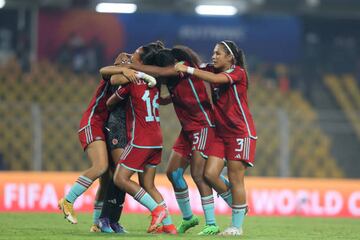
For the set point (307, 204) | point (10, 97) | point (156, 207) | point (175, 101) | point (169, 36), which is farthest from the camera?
point (169, 36)

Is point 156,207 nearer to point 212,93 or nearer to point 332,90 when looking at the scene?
point 212,93

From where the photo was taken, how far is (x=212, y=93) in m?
11.3

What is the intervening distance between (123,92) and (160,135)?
0.63 m

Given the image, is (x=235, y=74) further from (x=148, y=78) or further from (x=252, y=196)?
(x=252, y=196)

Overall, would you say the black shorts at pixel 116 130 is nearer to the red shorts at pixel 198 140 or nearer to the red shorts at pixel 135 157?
the red shorts at pixel 135 157

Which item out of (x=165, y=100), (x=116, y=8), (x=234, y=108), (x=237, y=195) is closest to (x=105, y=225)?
(x=237, y=195)

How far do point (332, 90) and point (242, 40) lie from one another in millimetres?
2526

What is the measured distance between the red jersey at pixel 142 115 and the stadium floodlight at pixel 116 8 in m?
12.9

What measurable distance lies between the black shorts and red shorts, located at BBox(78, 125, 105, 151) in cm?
11

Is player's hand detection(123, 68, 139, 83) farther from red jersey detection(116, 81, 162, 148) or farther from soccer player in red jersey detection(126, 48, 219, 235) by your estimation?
soccer player in red jersey detection(126, 48, 219, 235)

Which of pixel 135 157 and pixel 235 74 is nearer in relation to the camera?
pixel 135 157

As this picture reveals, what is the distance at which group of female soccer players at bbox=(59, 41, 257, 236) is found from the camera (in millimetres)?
10820

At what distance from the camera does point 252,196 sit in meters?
18.0

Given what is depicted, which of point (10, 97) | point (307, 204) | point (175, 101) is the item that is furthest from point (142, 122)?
→ point (10, 97)
